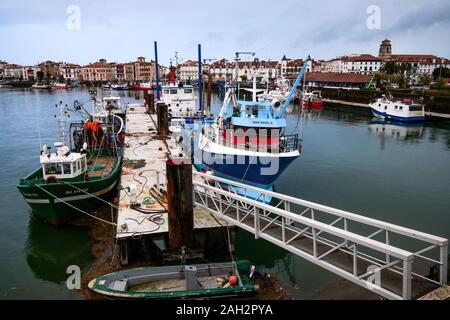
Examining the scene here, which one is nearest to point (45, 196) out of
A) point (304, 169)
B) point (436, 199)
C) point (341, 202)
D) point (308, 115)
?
point (341, 202)

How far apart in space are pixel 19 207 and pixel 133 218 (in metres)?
9.88

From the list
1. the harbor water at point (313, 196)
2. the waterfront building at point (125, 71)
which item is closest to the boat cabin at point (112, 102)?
the harbor water at point (313, 196)

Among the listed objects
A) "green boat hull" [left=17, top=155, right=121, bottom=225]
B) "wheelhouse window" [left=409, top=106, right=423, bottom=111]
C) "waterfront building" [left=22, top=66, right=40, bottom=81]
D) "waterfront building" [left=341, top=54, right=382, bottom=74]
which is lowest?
"green boat hull" [left=17, top=155, right=121, bottom=225]

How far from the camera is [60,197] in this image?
52.5 feet

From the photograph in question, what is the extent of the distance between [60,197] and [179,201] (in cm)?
706

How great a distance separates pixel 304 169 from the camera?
27766 mm

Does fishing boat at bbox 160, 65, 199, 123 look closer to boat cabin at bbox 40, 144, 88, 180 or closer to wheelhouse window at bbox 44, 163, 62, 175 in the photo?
boat cabin at bbox 40, 144, 88, 180

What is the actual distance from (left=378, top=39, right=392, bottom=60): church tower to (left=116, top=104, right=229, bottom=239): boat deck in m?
149

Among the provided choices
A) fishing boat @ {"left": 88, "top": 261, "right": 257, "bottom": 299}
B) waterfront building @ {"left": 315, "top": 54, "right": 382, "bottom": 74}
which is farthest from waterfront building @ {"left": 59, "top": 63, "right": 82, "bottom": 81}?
fishing boat @ {"left": 88, "top": 261, "right": 257, "bottom": 299}

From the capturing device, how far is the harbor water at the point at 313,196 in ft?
43.2

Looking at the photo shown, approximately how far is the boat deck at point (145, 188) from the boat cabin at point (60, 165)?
2.49 meters

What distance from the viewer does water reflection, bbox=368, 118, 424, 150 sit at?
143ft
